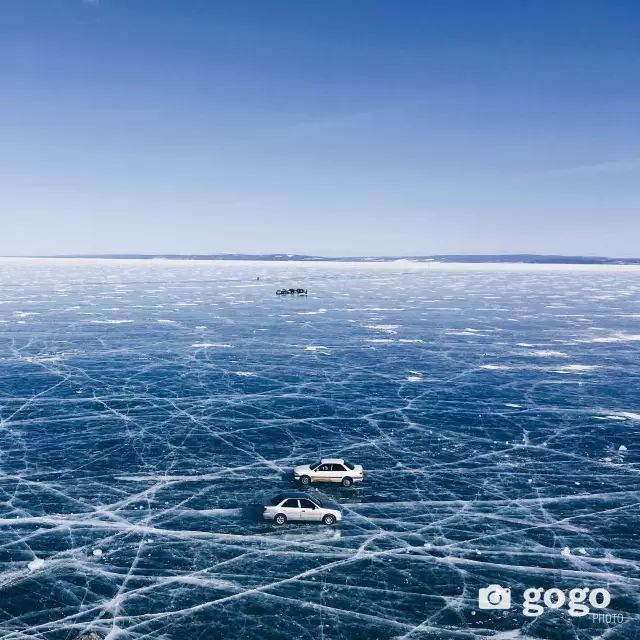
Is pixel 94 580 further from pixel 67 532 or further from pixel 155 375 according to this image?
pixel 155 375

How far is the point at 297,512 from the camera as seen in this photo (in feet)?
71.0

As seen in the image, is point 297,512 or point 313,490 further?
point 313,490

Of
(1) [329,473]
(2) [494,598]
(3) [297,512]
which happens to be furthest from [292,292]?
(2) [494,598]

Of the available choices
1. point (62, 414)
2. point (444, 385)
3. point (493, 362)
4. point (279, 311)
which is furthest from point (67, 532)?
point (279, 311)

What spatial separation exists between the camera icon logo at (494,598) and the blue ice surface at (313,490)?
0.86ft

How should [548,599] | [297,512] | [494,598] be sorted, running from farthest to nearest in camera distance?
1. [297,512]
2. [548,599]
3. [494,598]

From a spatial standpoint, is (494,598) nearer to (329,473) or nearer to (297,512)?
(297,512)

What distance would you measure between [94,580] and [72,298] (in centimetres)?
9794

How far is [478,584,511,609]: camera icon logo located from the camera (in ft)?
55.6

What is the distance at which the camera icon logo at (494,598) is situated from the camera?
1694cm

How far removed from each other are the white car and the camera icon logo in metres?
8.54

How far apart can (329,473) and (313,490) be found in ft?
3.37

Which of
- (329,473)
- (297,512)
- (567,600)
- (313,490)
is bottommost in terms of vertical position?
(567,600)

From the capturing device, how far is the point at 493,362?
50.6 m
